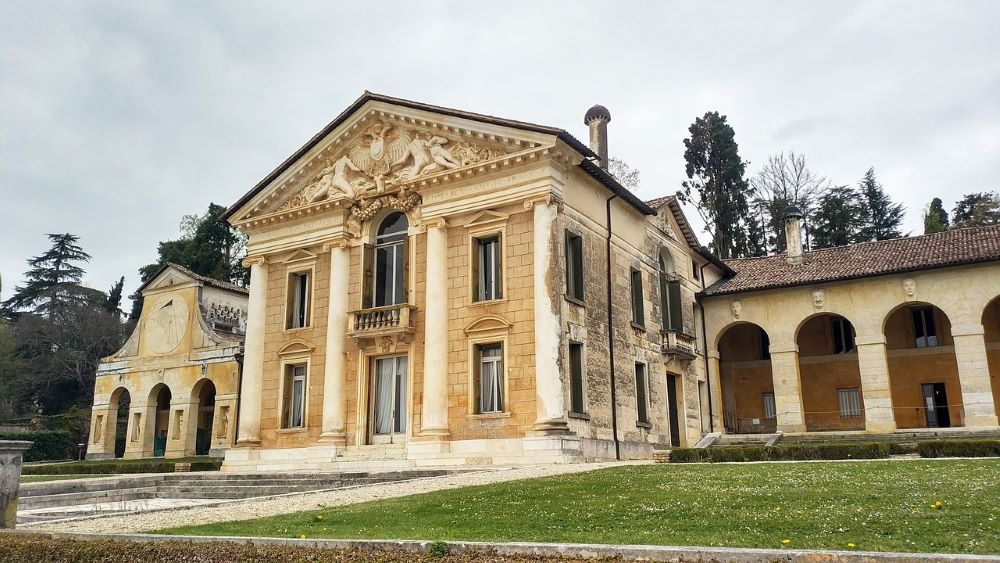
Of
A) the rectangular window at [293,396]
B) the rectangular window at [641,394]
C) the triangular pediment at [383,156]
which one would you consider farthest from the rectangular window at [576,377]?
the rectangular window at [293,396]

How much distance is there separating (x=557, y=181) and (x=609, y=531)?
48.9 ft

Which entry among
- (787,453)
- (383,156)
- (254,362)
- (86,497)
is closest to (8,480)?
(86,497)

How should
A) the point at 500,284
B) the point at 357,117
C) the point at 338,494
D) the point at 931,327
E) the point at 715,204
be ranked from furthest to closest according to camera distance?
1. the point at 715,204
2. the point at 931,327
3. the point at 357,117
4. the point at 500,284
5. the point at 338,494

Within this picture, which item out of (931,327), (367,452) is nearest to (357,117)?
(367,452)

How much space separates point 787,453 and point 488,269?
9902 millimetres

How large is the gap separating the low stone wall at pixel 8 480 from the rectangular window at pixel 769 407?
30263mm

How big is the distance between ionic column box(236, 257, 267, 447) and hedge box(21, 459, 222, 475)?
1.80 metres

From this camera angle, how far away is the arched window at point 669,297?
3019cm

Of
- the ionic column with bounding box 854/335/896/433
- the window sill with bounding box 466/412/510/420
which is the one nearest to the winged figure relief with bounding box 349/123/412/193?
the window sill with bounding box 466/412/510/420

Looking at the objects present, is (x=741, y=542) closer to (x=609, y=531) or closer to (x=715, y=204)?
(x=609, y=531)

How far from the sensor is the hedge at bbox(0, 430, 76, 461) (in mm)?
43562

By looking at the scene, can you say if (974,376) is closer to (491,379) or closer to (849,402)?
(849,402)

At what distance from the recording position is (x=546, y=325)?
21844mm

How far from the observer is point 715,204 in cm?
5316
